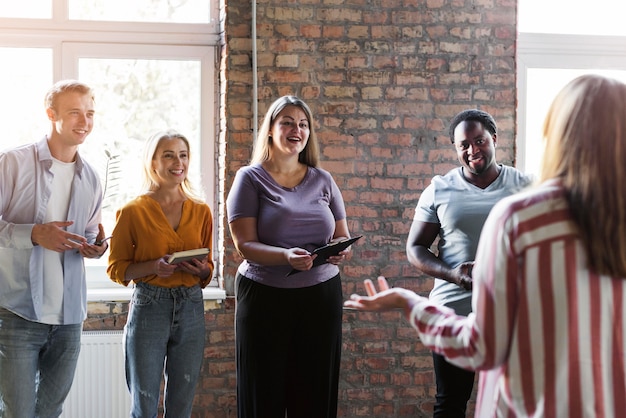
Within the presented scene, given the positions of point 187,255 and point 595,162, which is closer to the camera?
point 595,162

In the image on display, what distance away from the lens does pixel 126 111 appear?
13.9ft

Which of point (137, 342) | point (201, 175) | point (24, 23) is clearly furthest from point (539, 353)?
point (24, 23)

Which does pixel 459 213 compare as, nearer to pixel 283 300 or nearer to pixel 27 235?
pixel 283 300

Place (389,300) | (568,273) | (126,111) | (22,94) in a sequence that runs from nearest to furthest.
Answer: (568,273) → (389,300) → (22,94) → (126,111)

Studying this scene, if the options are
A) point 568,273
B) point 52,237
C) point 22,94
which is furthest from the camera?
point 22,94

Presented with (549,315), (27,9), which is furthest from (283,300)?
(27,9)

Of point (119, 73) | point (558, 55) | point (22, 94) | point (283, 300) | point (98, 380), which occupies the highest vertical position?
point (558, 55)

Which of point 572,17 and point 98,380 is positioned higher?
point 572,17

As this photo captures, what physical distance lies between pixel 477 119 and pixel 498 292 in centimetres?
176

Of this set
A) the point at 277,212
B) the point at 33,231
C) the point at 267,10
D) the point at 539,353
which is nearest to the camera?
the point at 539,353

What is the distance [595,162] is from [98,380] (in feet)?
10.7

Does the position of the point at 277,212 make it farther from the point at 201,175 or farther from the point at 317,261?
the point at 201,175

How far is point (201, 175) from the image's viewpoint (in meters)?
4.34

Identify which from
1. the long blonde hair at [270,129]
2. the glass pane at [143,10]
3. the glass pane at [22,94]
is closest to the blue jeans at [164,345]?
the long blonde hair at [270,129]
